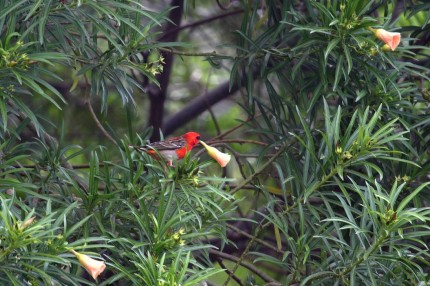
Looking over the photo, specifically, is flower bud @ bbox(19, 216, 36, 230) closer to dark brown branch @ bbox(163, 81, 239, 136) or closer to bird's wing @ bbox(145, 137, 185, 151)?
bird's wing @ bbox(145, 137, 185, 151)

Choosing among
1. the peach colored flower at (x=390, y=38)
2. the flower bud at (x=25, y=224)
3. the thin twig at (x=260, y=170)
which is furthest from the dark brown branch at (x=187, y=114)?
the flower bud at (x=25, y=224)

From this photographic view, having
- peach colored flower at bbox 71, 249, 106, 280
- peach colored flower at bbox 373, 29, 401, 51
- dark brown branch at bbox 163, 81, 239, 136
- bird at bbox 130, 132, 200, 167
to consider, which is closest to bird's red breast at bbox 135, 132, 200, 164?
bird at bbox 130, 132, 200, 167

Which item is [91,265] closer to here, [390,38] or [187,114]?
[390,38]

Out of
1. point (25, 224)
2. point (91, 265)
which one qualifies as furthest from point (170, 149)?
point (25, 224)

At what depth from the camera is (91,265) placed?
2.62 meters

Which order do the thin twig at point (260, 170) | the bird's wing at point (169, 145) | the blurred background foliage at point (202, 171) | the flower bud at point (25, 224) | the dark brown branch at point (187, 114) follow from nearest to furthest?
the flower bud at point (25, 224)
the blurred background foliage at point (202, 171)
the bird's wing at point (169, 145)
the thin twig at point (260, 170)
the dark brown branch at point (187, 114)

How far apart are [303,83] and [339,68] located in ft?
1.35

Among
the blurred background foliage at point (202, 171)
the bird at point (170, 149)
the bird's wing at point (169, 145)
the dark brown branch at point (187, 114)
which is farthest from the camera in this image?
the dark brown branch at point (187, 114)

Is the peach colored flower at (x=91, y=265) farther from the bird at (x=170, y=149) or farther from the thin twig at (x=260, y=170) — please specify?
the thin twig at (x=260, y=170)

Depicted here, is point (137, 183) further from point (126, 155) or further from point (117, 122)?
point (117, 122)

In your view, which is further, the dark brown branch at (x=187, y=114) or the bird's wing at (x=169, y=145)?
the dark brown branch at (x=187, y=114)

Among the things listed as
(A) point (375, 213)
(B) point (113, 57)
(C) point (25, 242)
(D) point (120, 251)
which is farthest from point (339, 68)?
(C) point (25, 242)

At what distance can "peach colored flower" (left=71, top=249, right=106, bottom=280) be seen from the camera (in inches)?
103

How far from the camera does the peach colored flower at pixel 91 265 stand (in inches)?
103
